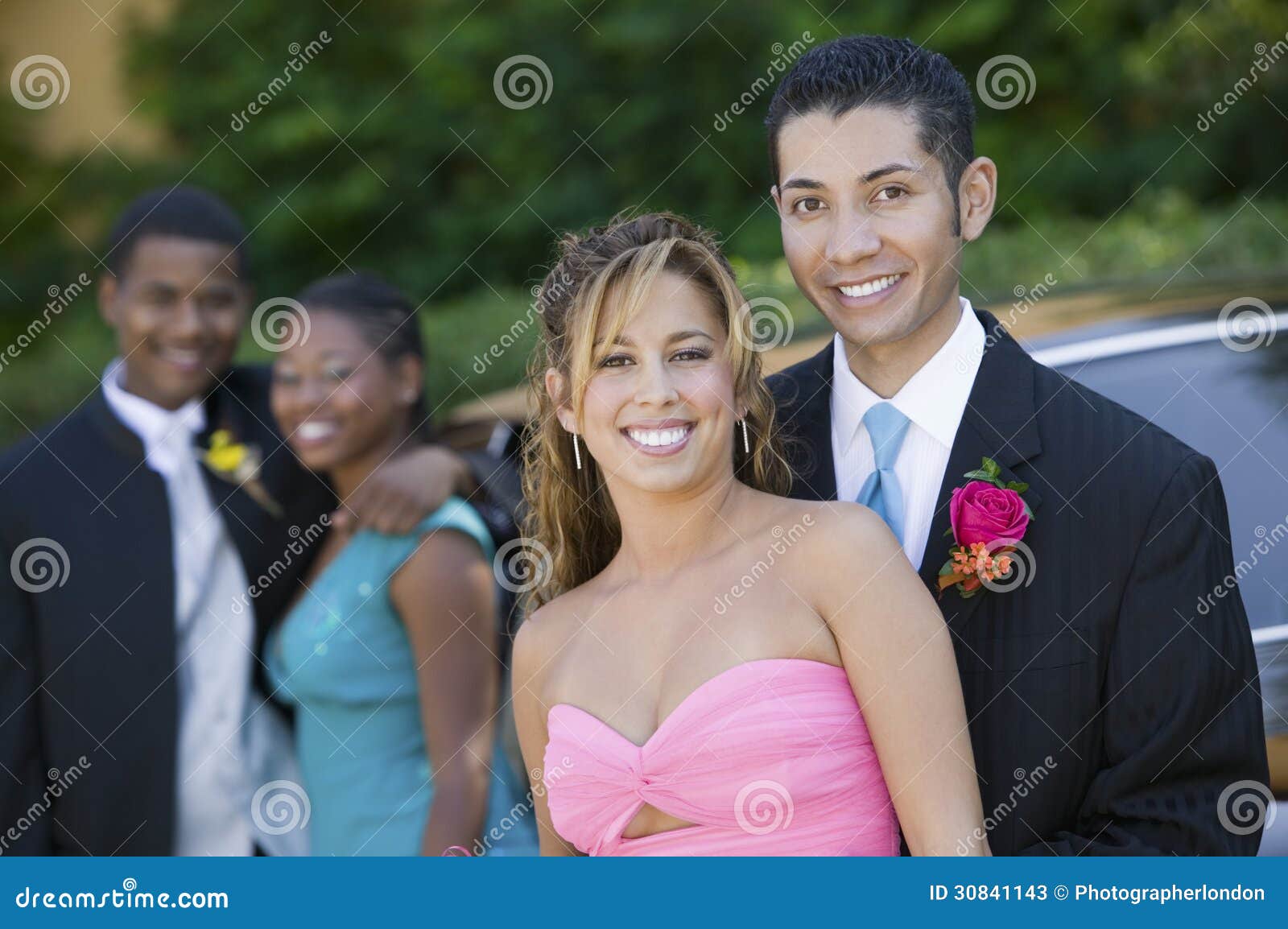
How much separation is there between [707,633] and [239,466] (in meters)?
1.65

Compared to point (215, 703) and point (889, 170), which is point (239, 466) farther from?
point (889, 170)

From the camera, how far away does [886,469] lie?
8.73 ft

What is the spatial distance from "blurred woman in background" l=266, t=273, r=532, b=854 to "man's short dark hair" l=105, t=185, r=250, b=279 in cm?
91

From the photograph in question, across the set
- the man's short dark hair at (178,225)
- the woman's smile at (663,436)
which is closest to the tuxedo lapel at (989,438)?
the woman's smile at (663,436)

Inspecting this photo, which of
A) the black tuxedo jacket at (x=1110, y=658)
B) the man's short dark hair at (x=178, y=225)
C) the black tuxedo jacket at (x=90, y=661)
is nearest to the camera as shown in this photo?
the black tuxedo jacket at (x=1110, y=658)

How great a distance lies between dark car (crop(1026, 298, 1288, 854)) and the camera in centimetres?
287

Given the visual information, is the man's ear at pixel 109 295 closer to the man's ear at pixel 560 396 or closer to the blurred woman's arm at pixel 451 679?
the blurred woman's arm at pixel 451 679

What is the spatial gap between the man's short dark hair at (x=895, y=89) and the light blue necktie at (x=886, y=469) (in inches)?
14.5

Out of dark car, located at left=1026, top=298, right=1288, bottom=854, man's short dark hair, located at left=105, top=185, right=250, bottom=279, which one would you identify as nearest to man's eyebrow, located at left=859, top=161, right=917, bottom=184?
dark car, located at left=1026, top=298, right=1288, bottom=854

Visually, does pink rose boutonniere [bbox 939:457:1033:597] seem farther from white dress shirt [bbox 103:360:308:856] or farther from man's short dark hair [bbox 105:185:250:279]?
man's short dark hair [bbox 105:185:250:279]

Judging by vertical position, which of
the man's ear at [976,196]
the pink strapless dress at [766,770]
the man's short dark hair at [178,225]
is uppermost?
the man's short dark hair at [178,225]

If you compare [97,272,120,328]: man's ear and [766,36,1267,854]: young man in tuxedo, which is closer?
[766,36,1267,854]: young man in tuxedo

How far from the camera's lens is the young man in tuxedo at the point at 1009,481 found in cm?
233

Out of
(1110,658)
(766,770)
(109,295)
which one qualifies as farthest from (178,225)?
(1110,658)
